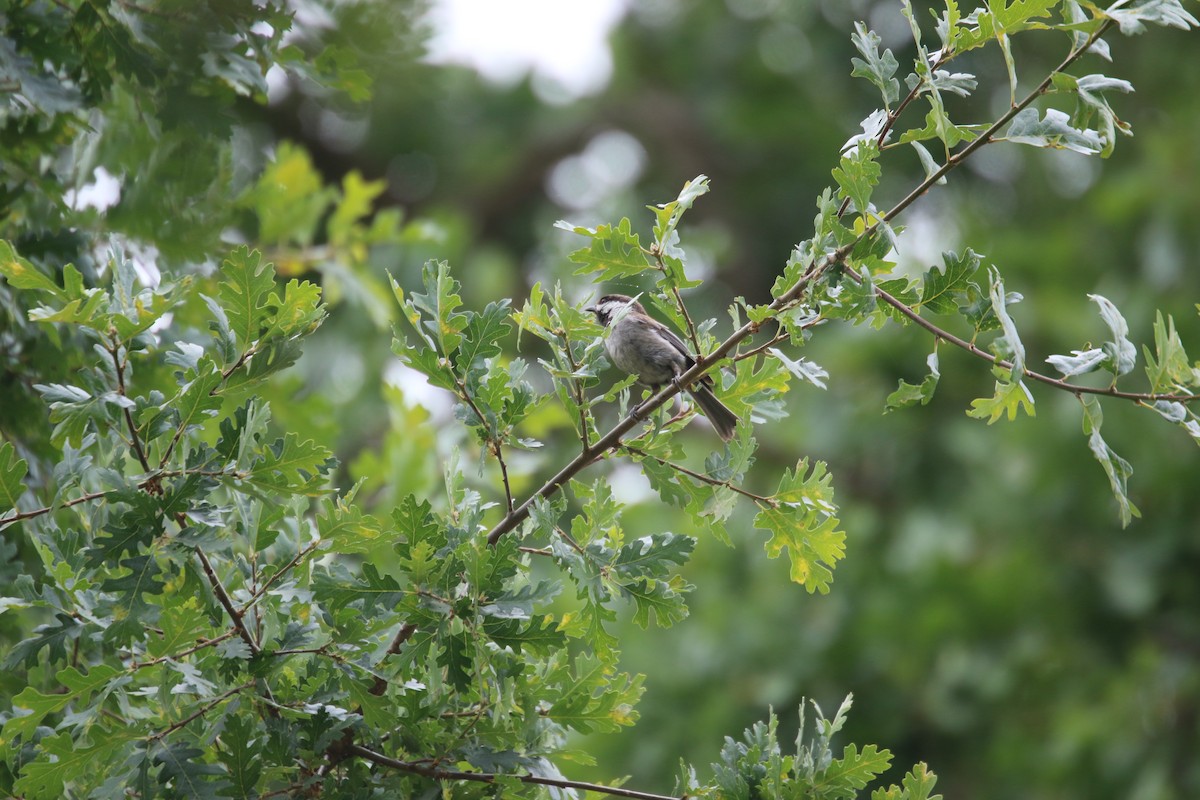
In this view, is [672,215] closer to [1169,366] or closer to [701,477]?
[701,477]

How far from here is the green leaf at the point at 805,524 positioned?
259 cm

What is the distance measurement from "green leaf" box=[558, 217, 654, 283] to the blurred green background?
117 inches

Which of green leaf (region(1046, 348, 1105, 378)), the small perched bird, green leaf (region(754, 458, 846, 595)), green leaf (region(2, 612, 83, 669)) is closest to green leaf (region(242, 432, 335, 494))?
green leaf (region(2, 612, 83, 669))

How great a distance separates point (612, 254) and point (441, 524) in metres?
0.68

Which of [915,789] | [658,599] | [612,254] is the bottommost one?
[915,789]

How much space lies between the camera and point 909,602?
9.58 meters

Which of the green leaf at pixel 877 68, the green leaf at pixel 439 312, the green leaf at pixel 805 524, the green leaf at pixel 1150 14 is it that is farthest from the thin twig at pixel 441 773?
the green leaf at pixel 1150 14

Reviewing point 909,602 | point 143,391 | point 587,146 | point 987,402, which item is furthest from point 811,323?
point 587,146

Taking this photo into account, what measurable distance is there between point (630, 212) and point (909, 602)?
18.0ft

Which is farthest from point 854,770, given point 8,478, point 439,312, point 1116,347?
point 8,478

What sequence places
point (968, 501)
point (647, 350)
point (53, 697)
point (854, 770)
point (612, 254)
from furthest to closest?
1. point (968, 501)
2. point (647, 350)
3. point (612, 254)
4. point (854, 770)
5. point (53, 697)

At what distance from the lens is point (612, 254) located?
2570mm

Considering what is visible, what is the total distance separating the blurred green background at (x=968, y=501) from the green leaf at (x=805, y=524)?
3.07 meters

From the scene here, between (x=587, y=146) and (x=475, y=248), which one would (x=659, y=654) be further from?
(x=587, y=146)
